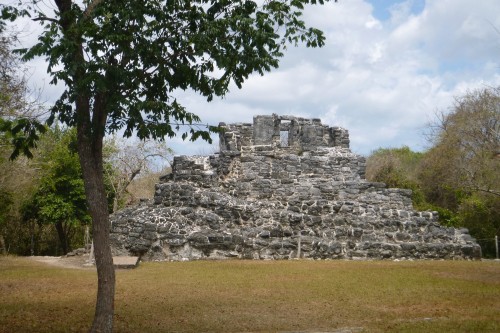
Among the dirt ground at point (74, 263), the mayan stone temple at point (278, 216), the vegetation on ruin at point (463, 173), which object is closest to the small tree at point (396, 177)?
the vegetation on ruin at point (463, 173)

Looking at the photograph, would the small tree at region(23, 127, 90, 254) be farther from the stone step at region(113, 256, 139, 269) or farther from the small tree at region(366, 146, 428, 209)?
the small tree at region(366, 146, 428, 209)

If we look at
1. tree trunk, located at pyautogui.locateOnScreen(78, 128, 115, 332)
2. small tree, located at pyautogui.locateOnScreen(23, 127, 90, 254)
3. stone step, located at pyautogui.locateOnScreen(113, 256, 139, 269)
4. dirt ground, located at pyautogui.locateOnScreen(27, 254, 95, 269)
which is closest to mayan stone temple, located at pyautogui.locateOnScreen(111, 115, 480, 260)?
stone step, located at pyautogui.locateOnScreen(113, 256, 139, 269)

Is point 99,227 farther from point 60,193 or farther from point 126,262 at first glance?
point 60,193

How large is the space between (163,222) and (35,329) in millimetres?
9589

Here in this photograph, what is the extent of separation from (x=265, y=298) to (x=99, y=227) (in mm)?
4280

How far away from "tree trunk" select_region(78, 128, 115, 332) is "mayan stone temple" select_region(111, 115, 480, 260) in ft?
32.3

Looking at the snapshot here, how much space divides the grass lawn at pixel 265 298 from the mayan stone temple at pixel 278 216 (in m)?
1.67

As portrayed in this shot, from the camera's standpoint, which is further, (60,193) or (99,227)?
(60,193)

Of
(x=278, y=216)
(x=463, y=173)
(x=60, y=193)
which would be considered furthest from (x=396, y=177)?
(x=60, y=193)

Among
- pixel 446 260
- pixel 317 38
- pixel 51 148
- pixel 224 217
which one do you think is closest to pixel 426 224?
pixel 446 260

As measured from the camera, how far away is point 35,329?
7.82m

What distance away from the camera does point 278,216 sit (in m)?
18.2

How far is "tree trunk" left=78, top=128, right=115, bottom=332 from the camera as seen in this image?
699cm

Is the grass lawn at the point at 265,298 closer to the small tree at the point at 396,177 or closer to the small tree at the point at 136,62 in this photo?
the small tree at the point at 136,62
